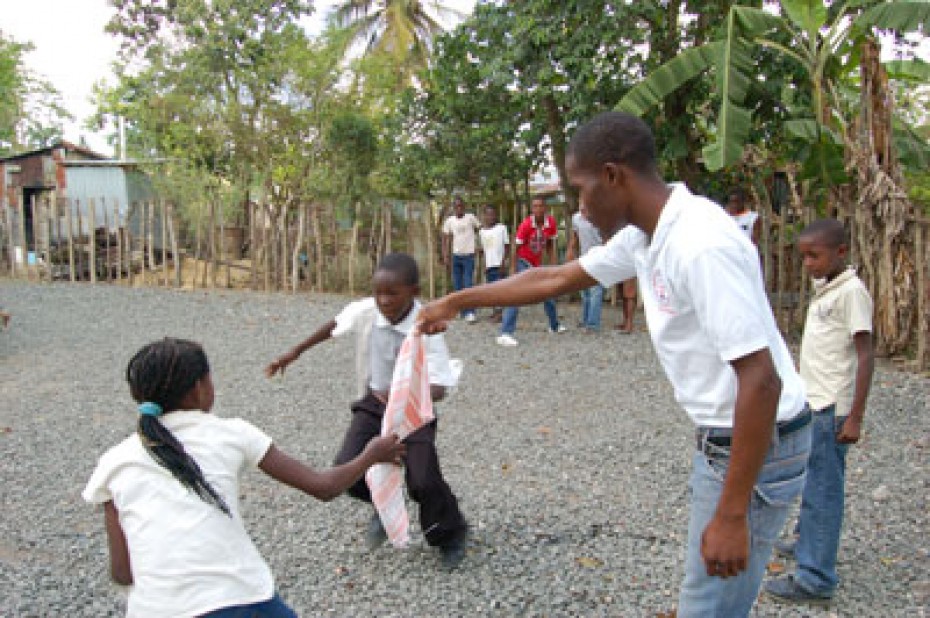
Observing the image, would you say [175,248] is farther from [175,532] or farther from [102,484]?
[175,532]

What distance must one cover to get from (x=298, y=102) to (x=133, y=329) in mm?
9267

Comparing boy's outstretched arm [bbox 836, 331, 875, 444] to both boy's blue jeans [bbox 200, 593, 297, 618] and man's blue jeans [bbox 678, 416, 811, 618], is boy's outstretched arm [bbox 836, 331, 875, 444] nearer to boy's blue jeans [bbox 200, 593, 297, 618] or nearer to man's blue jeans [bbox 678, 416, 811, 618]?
man's blue jeans [bbox 678, 416, 811, 618]

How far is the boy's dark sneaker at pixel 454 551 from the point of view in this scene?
3646 millimetres

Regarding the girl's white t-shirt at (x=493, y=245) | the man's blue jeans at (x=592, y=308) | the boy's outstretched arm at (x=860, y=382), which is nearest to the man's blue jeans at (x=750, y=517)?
the boy's outstretched arm at (x=860, y=382)

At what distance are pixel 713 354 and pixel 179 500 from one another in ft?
4.74

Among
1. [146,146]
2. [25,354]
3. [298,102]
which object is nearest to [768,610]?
[25,354]

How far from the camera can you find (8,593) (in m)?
3.43

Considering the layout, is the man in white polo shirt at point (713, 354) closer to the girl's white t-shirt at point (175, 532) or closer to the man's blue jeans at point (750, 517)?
the man's blue jeans at point (750, 517)

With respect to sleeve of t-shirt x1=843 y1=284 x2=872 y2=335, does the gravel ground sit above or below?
below

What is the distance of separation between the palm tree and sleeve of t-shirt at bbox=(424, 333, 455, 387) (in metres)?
19.5

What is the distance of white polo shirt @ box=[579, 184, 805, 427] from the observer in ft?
5.40

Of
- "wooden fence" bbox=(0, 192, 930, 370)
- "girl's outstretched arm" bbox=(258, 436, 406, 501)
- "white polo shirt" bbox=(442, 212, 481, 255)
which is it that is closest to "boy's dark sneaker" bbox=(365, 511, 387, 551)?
"girl's outstretched arm" bbox=(258, 436, 406, 501)

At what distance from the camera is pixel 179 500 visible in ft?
6.73

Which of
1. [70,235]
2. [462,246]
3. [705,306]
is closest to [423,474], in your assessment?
[705,306]
